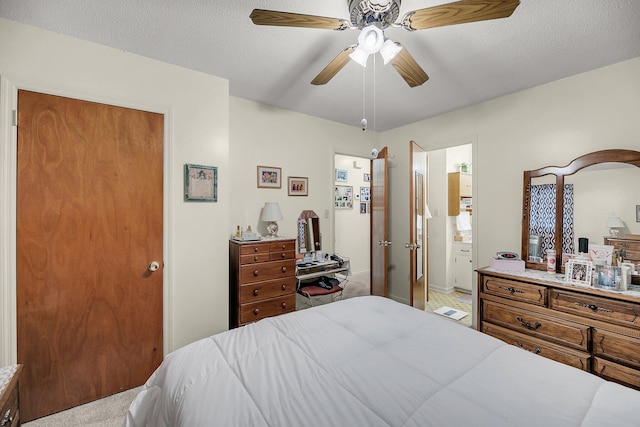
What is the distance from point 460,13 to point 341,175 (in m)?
3.88

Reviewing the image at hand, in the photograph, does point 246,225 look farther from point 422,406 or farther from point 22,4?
point 422,406

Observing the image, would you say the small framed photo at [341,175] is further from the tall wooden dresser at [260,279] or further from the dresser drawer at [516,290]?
the dresser drawer at [516,290]

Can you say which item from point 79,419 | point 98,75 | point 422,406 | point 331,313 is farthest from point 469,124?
point 79,419

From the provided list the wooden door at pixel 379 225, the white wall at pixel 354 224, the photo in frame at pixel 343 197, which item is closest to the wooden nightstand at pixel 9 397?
the wooden door at pixel 379 225

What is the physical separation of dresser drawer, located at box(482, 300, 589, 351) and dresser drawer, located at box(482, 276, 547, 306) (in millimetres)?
91

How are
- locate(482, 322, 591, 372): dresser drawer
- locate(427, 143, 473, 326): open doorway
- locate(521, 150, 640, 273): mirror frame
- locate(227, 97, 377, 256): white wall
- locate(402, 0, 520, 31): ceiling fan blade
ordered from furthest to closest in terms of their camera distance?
1. locate(427, 143, 473, 326): open doorway
2. locate(227, 97, 377, 256): white wall
3. locate(521, 150, 640, 273): mirror frame
4. locate(482, 322, 591, 372): dresser drawer
5. locate(402, 0, 520, 31): ceiling fan blade

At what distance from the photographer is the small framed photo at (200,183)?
2.34 m

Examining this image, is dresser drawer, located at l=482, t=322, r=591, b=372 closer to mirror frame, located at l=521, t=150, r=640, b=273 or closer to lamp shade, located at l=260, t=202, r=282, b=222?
mirror frame, located at l=521, t=150, r=640, b=273

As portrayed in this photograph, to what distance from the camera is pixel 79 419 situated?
71.7 inches

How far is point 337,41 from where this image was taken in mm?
1919

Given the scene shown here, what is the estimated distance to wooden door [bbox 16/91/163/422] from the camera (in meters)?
1.79

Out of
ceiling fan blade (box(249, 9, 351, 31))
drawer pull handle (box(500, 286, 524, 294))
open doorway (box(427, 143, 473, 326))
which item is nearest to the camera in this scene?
ceiling fan blade (box(249, 9, 351, 31))

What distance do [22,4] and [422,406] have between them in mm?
2888

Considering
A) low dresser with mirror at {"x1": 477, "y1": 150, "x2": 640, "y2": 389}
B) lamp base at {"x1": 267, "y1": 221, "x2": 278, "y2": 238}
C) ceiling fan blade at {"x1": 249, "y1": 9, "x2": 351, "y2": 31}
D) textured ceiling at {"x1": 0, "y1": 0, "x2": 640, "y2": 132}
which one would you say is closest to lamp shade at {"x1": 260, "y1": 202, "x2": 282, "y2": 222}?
lamp base at {"x1": 267, "y1": 221, "x2": 278, "y2": 238}
